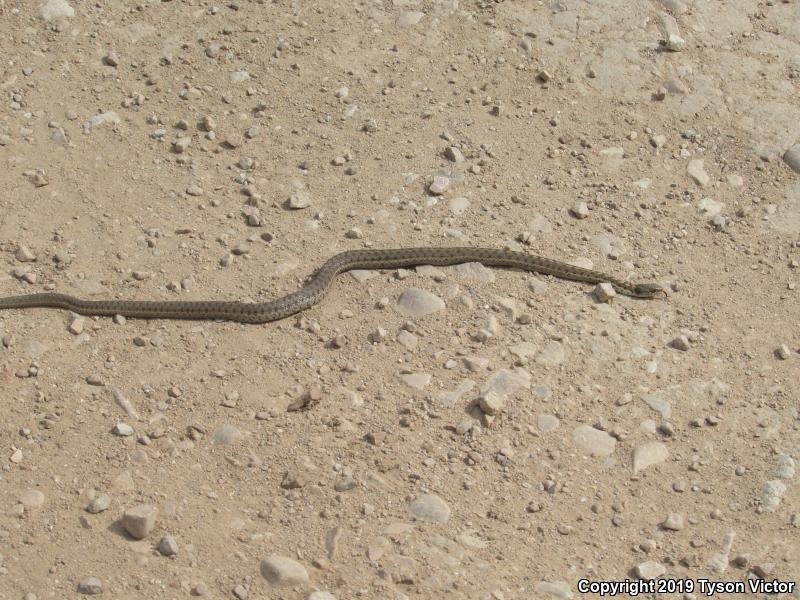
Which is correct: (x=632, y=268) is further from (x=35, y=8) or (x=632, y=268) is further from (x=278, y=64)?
(x=35, y=8)

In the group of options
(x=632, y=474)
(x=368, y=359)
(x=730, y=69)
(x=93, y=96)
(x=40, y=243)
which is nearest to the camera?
(x=632, y=474)

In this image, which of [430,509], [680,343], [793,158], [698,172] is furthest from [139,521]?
[793,158]

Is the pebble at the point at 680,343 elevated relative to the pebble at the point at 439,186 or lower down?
lower down

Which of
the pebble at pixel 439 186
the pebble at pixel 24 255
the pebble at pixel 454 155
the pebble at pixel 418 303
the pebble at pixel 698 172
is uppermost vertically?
the pebble at pixel 454 155

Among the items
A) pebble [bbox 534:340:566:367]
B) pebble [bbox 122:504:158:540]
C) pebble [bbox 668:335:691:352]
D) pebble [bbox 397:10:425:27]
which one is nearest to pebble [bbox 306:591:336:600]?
pebble [bbox 122:504:158:540]

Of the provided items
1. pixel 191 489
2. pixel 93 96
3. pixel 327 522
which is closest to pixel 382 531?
pixel 327 522

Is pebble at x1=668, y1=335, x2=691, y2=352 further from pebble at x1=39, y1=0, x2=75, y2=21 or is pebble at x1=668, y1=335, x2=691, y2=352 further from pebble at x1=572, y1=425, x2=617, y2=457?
pebble at x1=39, y1=0, x2=75, y2=21

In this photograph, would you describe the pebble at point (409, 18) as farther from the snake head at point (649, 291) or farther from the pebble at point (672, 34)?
the snake head at point (649, 291)

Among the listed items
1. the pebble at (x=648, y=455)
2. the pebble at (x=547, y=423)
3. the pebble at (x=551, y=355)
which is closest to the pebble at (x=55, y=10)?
the pebble at (x=551, y=355)
